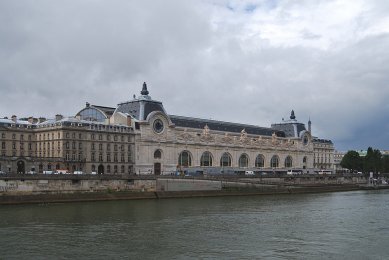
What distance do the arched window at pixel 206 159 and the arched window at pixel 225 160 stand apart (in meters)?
4.00

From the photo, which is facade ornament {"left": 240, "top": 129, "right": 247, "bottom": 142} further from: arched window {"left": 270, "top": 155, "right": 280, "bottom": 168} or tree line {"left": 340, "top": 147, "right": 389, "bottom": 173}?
tree line {"left": 340, "top": 147, "right": 389, "bottom": 173}

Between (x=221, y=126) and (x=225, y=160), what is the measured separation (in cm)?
851

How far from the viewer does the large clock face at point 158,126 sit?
112562mm

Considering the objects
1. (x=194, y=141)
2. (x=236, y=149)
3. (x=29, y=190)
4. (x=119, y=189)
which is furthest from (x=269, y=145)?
(x=29, y=190)

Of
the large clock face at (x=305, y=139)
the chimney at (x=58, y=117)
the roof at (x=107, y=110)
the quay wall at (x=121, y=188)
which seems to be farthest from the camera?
the large clock face at (x=305, y=139)

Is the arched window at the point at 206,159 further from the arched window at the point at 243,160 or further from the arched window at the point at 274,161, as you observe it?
the arched window at the point at 274,161

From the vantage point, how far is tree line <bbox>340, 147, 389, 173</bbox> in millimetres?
157500

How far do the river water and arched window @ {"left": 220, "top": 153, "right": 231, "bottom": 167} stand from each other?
63.2 metres

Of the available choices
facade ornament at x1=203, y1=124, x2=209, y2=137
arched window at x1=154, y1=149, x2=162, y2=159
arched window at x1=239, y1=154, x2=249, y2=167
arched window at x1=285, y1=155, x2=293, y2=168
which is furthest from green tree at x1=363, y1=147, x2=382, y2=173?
arched window at x1=154, y1=149, x2=162, y2=159

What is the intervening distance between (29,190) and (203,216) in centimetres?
2724

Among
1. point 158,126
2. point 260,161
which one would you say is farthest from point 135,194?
point 260,161

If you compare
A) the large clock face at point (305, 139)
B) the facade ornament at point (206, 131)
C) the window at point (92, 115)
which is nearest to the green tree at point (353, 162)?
the large clock face at point (305, 139)

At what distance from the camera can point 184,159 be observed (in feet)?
395

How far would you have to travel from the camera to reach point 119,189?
8331 cm
